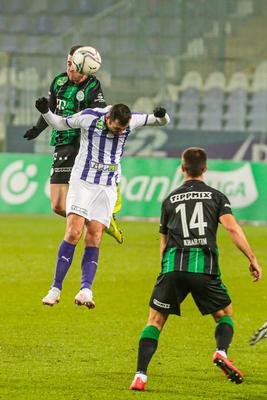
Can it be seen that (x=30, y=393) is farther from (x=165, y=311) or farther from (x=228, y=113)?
(x=228, y=113)

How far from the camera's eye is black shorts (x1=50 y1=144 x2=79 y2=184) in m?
9.77

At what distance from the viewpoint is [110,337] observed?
389 inches

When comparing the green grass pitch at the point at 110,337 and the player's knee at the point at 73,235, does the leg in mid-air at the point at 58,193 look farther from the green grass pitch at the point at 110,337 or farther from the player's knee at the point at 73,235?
the green grass pitch at the point at 110,337

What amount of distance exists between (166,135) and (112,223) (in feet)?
55.3

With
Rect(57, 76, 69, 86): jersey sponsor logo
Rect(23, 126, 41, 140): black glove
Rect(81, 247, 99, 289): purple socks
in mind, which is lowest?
Rect(81, 247, 99, 289): purple socks

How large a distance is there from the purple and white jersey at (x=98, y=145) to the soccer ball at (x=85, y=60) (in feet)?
1.60

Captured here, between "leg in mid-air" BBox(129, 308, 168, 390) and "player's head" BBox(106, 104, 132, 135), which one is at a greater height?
"player's head" BBox(106, 104, 132, 135)

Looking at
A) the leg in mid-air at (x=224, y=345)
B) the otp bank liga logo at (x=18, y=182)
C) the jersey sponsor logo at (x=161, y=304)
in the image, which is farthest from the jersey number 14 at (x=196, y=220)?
the otp bank liga logo at (x=18, y=182)

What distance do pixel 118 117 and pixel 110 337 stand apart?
2345 millimetres

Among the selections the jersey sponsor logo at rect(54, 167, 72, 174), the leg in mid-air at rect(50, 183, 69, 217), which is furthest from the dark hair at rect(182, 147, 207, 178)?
the leg in mid-air at rect(50, 183, 69, 217)

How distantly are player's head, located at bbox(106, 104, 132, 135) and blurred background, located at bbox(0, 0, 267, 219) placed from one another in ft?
57.1

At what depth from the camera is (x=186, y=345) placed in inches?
375

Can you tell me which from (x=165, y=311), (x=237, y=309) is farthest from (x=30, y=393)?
(x=237, y=309)

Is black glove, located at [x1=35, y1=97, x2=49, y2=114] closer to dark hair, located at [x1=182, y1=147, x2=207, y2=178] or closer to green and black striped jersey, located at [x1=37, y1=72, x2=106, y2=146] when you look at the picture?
green and black striped jersey, located at [x1=37, y1=72, x2=106, y2=146]
